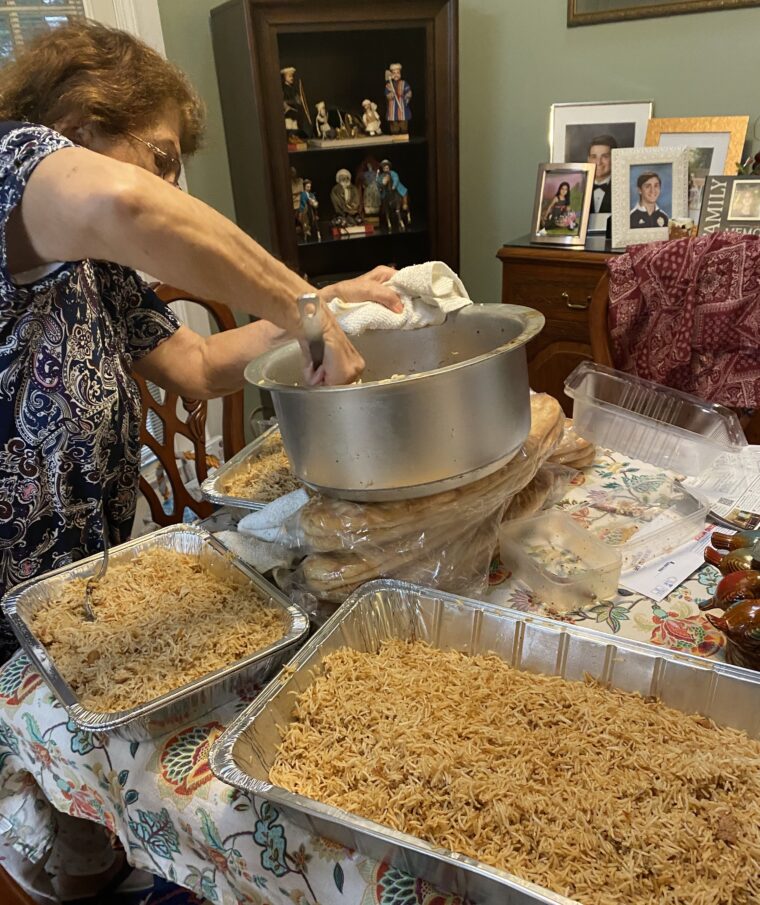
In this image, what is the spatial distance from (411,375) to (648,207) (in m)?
1.89

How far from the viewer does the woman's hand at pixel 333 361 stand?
0.83 metres

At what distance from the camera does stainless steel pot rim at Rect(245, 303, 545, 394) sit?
74 cm

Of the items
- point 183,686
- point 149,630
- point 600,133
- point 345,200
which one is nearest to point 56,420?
point 149,630

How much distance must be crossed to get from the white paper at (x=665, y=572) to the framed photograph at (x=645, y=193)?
5.16 ft

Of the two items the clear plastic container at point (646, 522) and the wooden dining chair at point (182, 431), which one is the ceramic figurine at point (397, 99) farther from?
the clear plastic container at point (646, 522)

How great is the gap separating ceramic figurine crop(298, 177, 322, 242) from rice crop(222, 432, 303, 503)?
1.44 m

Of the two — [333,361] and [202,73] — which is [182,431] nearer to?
[333,361]

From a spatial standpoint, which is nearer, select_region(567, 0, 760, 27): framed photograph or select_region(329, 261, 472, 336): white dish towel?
select_region(329, 261, 472, 336): white dish towel

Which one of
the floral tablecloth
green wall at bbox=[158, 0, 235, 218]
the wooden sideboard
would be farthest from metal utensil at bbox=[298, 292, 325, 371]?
green wall at bbox=[158, 0, 235, 218]

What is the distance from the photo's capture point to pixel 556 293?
2.34 metres

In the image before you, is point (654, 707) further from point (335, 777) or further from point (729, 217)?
point (729, 217)

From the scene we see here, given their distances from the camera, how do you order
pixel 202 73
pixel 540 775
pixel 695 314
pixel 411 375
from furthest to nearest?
pixel 202 73, pixel 695 314, pixel 411 375, pixel 540 775

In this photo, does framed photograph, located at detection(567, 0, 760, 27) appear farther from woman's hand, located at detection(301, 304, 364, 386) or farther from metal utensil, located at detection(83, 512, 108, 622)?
metal utensil, located at detection(83, 512, 108, 622)

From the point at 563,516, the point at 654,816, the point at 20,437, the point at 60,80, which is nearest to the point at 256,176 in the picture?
the point at 60,80
